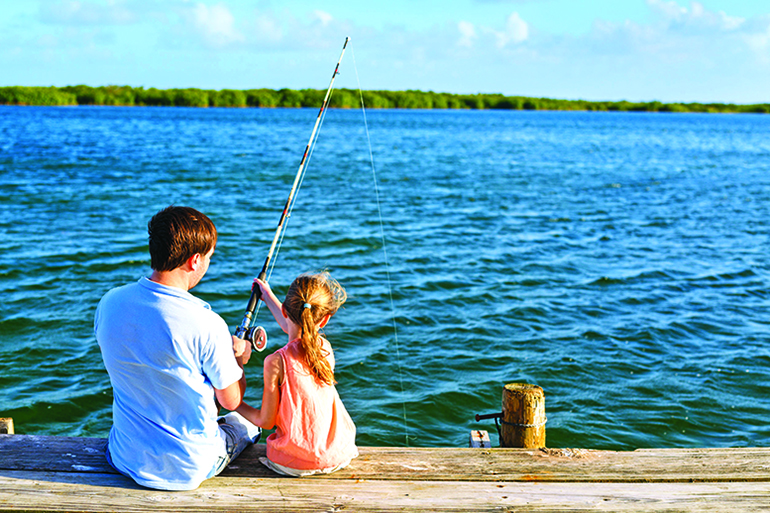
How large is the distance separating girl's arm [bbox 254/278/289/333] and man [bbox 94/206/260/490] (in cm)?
40

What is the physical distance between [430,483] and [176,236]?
162 cm

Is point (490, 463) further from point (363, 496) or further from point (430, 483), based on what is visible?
point (363, 496)

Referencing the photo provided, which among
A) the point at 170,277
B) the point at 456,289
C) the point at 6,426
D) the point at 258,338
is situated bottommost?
the point at 456,289

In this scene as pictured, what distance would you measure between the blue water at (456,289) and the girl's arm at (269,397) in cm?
264

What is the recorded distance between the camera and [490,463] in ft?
10.9

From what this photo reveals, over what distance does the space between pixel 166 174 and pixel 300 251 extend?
34.9 feet

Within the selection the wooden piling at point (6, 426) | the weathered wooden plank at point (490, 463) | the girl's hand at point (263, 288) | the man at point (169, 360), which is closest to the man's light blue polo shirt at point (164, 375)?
the man at point (169, 360)

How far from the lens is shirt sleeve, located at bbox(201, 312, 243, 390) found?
258cm

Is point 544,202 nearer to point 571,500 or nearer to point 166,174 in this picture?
point 166,174

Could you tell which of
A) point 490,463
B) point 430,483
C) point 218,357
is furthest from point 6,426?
point 490,463

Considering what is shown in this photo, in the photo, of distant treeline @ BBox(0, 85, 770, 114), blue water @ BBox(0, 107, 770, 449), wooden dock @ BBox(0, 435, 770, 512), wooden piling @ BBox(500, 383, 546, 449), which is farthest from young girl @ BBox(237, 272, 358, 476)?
distant treeline @ BBox(0, 85, 770, 114)

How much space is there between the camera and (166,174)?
20125 mm

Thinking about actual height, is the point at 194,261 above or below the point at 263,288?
above

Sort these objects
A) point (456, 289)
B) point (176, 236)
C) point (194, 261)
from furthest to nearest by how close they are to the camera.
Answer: point (456, 289), point (194, 261), point (176, 236)
